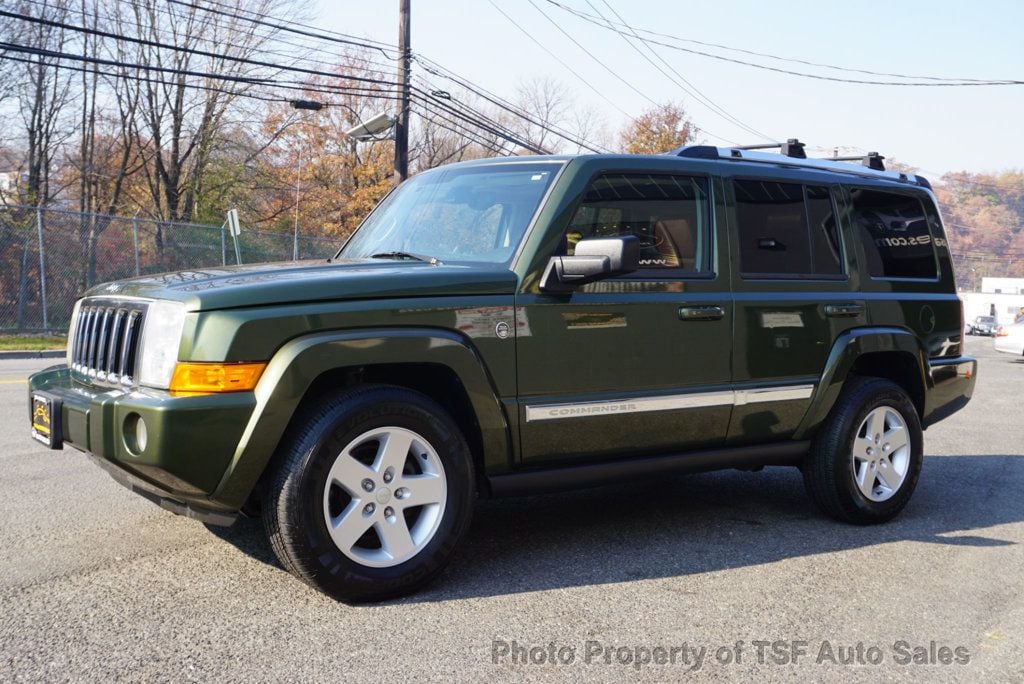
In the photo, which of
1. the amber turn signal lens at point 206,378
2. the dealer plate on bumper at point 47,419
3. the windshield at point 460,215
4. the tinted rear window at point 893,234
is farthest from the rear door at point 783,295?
the dealer plate on bumper at point 47,419

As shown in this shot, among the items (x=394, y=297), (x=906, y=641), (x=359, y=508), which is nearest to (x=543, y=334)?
(x=394, y=297)

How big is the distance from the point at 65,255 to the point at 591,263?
59.3 feet

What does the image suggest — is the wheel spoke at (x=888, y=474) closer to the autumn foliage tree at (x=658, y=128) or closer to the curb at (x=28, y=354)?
the curb at (x=28, y=354)

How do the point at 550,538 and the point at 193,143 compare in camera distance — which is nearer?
the point at 550,538

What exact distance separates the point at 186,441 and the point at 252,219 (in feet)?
124

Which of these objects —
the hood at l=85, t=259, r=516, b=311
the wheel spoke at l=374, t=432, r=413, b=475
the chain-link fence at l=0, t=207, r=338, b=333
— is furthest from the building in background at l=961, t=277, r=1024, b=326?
the wheel spoke at l=374, t=432, r=413, b=475

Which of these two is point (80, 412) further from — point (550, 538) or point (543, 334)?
point (550, 538)

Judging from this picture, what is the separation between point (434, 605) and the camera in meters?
3.88

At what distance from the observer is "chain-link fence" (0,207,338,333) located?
1911 centimetres

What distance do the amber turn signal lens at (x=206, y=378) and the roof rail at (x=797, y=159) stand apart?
2608 mm

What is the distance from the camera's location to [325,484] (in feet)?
12.4

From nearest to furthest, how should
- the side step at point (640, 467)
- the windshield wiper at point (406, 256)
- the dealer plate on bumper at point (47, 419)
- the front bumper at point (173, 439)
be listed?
the front bumper at point (173, 439), the dealer plate on bumper at point (47, 419), the side step at point (640, 467), the windshield wiper at point (406, 256)

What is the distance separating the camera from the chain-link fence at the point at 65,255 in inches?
752

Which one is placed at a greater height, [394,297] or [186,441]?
[394,297]
